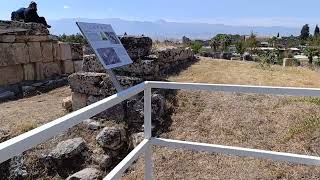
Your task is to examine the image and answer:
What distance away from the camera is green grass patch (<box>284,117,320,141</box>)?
18.6 ft

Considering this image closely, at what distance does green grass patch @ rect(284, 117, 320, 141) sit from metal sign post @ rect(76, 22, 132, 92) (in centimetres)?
261

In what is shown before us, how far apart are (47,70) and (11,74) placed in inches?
48.3

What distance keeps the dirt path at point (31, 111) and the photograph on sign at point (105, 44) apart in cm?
283

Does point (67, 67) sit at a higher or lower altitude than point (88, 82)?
lower

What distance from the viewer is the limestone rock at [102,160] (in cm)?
588

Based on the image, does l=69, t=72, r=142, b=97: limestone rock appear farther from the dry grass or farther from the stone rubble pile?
the dry grass

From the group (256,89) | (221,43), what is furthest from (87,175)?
(221,43)

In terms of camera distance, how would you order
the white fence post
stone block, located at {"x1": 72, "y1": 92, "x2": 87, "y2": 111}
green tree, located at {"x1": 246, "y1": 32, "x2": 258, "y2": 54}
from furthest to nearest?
green tree, located at {"x1": 246, "y1": 32, "x2": 258, "y2": 54}, stone block, located at {"x1": 72, "y1": 92, "x2": 87, "y2": 111}, the white fence post

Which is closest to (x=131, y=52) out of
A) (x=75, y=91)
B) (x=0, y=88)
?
(x=75, y=91)

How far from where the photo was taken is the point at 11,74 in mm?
10602

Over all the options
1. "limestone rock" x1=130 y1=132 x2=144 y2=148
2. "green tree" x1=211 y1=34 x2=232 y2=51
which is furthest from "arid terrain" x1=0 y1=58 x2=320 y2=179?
"green tree" x1=211 y1=34 x2=232 y2=51

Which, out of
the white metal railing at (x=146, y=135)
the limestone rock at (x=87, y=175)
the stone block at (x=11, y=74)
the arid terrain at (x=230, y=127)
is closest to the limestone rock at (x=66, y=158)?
the limestone rock at (x=87, y=175)

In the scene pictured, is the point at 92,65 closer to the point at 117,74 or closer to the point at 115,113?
the point at 117,74

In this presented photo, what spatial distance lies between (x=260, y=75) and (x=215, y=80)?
1.27 metres
